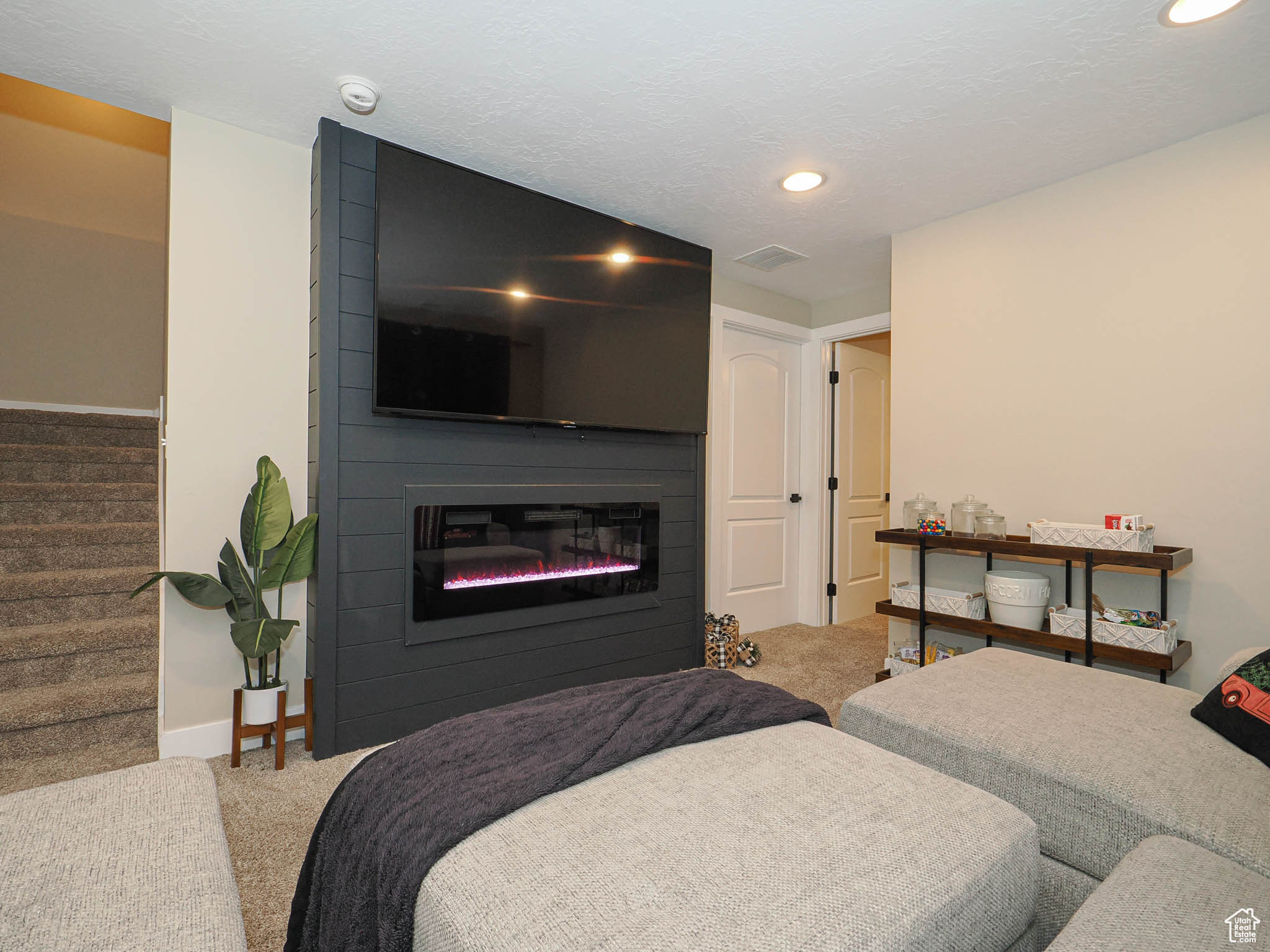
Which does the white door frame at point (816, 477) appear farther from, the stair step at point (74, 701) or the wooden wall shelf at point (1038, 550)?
the stair step at point (74, 701)

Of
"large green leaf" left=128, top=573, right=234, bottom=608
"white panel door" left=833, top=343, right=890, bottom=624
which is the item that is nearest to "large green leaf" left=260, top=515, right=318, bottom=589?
"large green leaf" left=128, top=573, right=234, bottom=608

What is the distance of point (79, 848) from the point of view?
0.96 m

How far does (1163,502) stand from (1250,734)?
1423mm

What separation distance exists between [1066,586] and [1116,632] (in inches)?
14.2

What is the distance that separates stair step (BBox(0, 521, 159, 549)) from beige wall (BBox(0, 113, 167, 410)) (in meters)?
1.82

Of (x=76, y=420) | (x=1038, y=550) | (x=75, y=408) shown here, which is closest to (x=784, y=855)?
(x=1038, y=550)

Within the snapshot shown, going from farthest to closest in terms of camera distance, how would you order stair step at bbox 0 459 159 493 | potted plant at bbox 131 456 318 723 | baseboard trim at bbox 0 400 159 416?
baseboard trim at bbox 0 400 159 416
stair step at bbox 0 459 159 493
potted plant at bbox 131 456 318 723

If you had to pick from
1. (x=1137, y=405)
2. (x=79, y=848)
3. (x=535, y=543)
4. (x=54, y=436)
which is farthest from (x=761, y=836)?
(x=54, y=436)

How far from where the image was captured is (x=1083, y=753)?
4.66ft

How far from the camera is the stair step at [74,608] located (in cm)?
270

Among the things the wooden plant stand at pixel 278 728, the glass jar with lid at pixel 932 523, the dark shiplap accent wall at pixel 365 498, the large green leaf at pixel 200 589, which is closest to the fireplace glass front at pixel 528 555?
the dark shiplap accent wall at pixel 365 498

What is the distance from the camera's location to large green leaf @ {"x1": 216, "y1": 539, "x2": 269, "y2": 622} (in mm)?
2303

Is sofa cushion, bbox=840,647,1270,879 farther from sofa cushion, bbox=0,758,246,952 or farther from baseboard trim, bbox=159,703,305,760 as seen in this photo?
baseboard trim, bbox=159,703,305,760

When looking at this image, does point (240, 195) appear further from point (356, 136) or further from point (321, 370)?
point (321, 370)
